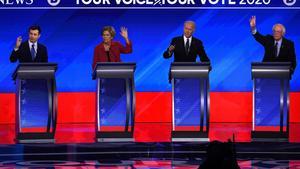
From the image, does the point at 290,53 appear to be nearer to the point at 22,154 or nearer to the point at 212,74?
the point at 212,74

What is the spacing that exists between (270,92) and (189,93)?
101 cm

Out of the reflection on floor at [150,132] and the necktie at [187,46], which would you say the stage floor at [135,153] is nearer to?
the reflection on floor at [150,132]

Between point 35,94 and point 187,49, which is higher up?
point 187,49

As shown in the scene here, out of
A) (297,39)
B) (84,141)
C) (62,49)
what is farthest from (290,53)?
(62,49)

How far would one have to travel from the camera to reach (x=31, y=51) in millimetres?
10883

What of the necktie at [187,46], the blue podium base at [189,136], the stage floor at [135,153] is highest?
the necktie at [187,46]

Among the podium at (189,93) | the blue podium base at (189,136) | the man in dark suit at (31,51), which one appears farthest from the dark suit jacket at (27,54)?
the blue podium base at (189,136)

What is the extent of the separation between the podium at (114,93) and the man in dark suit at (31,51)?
3.00 ft

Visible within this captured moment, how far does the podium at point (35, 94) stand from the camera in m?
10.0

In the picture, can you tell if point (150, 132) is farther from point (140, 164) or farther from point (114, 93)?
point (140, 164)

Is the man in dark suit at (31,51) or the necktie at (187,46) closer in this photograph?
the man in dark suit at (31,51)

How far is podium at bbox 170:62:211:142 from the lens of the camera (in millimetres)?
10172

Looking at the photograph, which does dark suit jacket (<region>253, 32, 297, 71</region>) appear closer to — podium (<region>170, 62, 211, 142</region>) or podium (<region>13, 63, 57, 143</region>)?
podium (<region>170, 62, 211, 142</region>)

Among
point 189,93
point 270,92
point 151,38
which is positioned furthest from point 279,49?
point 151,38
